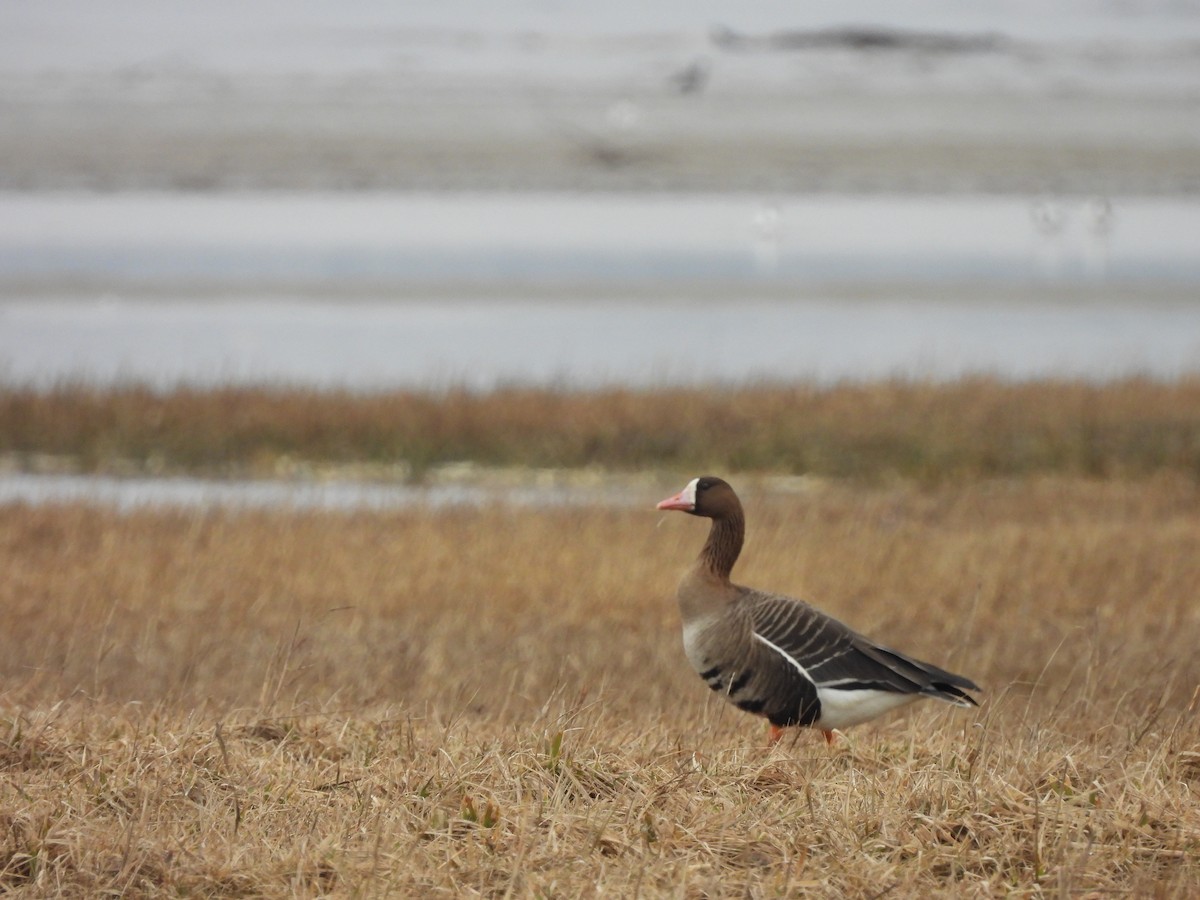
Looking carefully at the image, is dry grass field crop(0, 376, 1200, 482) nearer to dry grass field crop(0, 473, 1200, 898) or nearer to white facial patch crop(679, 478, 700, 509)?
dry grass field crop(0, 473, 1200, 898)

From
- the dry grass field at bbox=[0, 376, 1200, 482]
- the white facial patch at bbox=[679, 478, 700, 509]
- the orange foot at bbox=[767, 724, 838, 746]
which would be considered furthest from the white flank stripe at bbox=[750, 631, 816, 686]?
the dry grass field at bbox=[0, 376, 1200, 482]

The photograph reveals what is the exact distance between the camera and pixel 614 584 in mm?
13211

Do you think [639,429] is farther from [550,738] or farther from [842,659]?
[550,738]

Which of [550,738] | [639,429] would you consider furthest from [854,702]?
[639,429]

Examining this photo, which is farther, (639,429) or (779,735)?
(639,429)

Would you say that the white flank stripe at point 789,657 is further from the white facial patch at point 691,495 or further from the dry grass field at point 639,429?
the dry grass field at point 639,429

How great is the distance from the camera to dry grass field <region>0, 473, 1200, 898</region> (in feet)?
17.5

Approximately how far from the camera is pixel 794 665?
7.33 meters

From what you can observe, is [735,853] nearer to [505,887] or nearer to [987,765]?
[505,887]

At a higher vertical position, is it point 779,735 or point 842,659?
point 842,659

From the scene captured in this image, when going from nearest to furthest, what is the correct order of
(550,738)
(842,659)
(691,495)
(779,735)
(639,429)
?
(550,738) → (779,735) → (842,659) → (691,495) → (639,429)

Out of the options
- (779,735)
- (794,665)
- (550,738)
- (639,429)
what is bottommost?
(639,429)

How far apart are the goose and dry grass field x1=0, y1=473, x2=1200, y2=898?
0.57ft

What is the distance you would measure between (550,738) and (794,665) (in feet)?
4.46
